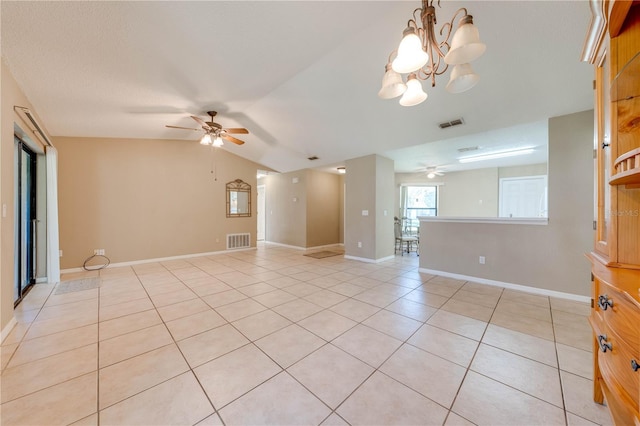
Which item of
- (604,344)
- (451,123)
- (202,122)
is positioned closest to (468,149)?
(451,123)

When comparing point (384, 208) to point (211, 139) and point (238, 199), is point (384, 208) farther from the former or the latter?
Answer: point (238, 199)

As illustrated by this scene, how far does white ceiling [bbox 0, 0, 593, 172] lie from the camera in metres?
1.95

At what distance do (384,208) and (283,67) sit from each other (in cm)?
367

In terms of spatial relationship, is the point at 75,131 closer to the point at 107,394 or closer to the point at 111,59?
the point at 111,59

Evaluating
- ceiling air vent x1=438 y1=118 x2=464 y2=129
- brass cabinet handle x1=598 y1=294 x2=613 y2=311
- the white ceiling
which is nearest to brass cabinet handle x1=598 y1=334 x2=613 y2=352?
brass cabinet handle x1=598 y1=294 x2=613 y2=311

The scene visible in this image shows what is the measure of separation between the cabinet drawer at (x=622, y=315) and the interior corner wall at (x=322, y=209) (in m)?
6.17

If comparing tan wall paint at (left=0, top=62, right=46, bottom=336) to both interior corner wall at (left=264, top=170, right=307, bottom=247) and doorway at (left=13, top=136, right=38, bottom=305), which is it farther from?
interior corner wall at (left=264, top=170, right=307, bottom=247)

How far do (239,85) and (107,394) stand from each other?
3.41m

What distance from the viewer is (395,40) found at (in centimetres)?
239

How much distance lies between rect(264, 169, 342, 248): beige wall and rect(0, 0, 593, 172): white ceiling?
283 cm

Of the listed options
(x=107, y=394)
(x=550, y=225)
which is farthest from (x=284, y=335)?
(x=550, y=225)

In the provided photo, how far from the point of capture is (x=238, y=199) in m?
6.71

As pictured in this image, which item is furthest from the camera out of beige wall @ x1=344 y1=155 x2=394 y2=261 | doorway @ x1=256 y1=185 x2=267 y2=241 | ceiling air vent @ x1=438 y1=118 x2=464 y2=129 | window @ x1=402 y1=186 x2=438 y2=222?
doorway @ x1=256 y1=185 x2=267 y2=241

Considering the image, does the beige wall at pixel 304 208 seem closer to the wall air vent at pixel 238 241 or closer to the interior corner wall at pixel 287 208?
the interior corner wall at pixel 287 208
